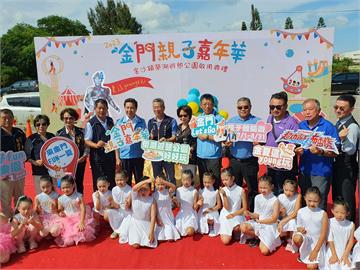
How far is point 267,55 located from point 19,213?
5866 millimetres

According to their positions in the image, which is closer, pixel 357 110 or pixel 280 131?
pixel 280 131

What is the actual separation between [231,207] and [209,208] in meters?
0.29

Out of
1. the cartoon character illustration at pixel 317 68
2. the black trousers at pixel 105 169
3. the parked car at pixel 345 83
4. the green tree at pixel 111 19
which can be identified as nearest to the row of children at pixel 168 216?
the black trousers at pixel 105 169

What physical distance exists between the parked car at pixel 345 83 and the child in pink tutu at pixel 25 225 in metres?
17.4

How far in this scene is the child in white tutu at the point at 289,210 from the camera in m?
3.76

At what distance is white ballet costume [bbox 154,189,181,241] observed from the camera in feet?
13.5

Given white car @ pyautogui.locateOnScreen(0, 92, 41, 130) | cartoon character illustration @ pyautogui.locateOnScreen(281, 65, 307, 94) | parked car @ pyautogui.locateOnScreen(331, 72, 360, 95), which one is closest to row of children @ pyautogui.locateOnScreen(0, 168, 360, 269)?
cartoon character illustration @ pyautogui.locateOnScreen(281, 65, 307, 94)

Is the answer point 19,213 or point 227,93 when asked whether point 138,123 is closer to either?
point 19,213

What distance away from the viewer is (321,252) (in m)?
3.41

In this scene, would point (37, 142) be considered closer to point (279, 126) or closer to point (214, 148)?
point (214, 148)

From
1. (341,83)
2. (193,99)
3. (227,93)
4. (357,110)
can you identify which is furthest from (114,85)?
(341,83)

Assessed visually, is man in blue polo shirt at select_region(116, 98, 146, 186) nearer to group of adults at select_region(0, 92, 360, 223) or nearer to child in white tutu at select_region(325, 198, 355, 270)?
group of adults at select_region(0, 92, 360, 223)

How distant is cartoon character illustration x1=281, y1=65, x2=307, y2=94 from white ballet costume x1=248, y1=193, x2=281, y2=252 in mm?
4188

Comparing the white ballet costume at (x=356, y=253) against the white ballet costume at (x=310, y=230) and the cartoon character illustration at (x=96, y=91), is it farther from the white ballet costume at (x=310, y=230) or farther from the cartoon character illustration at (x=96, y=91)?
the cartoon character illustration at (x=96, y=91)
